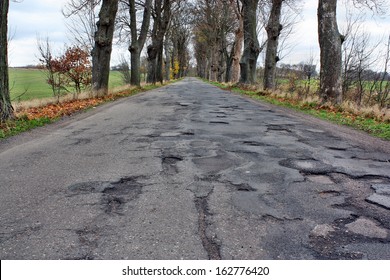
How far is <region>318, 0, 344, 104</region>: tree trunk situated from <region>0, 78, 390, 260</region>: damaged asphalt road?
209 inches

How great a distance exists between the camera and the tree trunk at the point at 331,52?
1104 cm

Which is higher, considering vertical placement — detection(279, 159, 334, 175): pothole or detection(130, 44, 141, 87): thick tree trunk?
detection(130, 44, 141, 87): thick tree trunk

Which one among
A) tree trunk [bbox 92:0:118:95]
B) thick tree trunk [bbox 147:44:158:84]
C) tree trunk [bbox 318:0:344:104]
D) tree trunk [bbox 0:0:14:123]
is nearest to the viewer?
tree trunk [bbox 0:0:14:123]

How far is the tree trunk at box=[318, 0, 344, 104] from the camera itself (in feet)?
36.2

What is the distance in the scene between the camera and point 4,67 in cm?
768

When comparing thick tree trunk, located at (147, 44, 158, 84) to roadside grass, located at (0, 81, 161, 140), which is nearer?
roadside grass, located at (0, 81, 161, 140)

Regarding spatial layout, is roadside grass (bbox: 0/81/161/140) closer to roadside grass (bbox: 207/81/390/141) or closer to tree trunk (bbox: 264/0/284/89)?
roadside grass (bbox: 207/81/390/141)

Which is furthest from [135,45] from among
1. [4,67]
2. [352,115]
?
[352,115]

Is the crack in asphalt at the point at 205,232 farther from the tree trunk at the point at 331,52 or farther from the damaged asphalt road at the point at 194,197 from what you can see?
the tree trunk at the point at 331,52

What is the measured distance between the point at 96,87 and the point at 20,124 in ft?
25.2

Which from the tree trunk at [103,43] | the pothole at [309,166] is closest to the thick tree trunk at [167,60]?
the tree trunk at [103,43]

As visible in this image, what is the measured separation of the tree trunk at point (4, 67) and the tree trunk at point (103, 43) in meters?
6.40

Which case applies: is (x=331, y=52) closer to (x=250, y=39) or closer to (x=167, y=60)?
(x=250, y=39)

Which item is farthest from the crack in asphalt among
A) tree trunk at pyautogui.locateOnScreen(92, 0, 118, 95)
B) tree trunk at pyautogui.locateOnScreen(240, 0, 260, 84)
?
tree trunk at pyautogui.locateOnScreen(240, 0, 260, 84)
